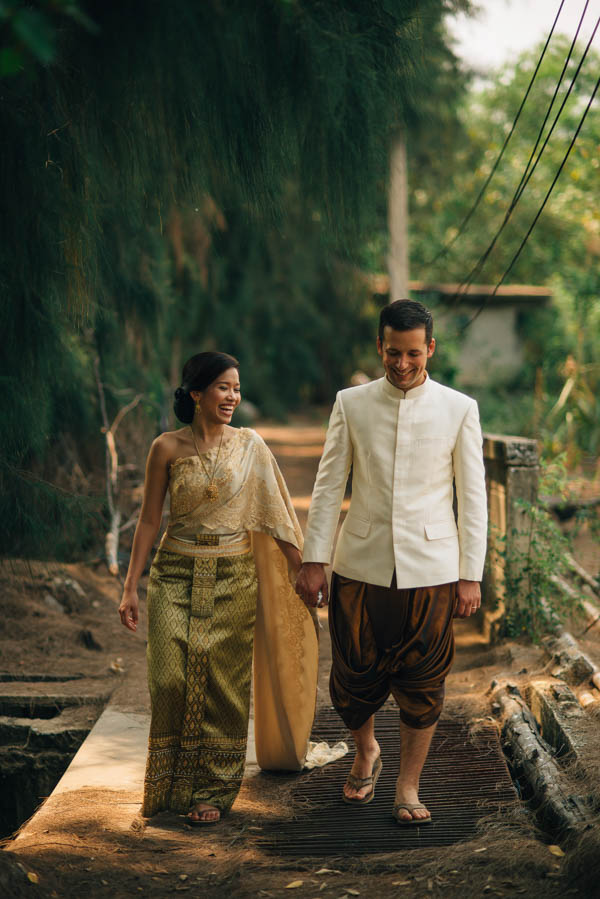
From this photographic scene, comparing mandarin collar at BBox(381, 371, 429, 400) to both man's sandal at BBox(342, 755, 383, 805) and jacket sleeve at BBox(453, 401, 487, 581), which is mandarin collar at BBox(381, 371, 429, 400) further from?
man's sandal at BBox(342, 755, 383, 805)

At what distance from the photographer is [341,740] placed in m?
4.71

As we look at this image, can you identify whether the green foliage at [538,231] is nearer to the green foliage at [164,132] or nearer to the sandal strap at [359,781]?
the green foliage at [164,132]

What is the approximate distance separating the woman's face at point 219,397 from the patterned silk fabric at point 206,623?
0.15 metres

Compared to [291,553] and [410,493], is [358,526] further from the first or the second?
[291,553]

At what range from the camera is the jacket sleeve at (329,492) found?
357cm

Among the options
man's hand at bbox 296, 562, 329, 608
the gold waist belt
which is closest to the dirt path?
man's hand at bbox 296, 562, 329, 608

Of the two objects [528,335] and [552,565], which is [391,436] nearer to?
[552,565]

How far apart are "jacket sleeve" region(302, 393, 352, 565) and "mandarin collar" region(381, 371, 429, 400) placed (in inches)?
7.2

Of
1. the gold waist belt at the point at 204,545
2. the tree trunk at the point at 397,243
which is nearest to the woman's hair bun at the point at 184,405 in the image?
the gold waist belt at the point at 204,545

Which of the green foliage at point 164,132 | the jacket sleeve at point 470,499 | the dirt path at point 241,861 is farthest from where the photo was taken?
the jacket sleeve at point 470,499

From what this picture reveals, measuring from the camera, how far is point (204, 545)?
3768mm

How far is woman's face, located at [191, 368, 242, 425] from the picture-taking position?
3.72 meters

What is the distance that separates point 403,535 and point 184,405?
3.36ft

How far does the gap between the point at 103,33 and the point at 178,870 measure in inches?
110
